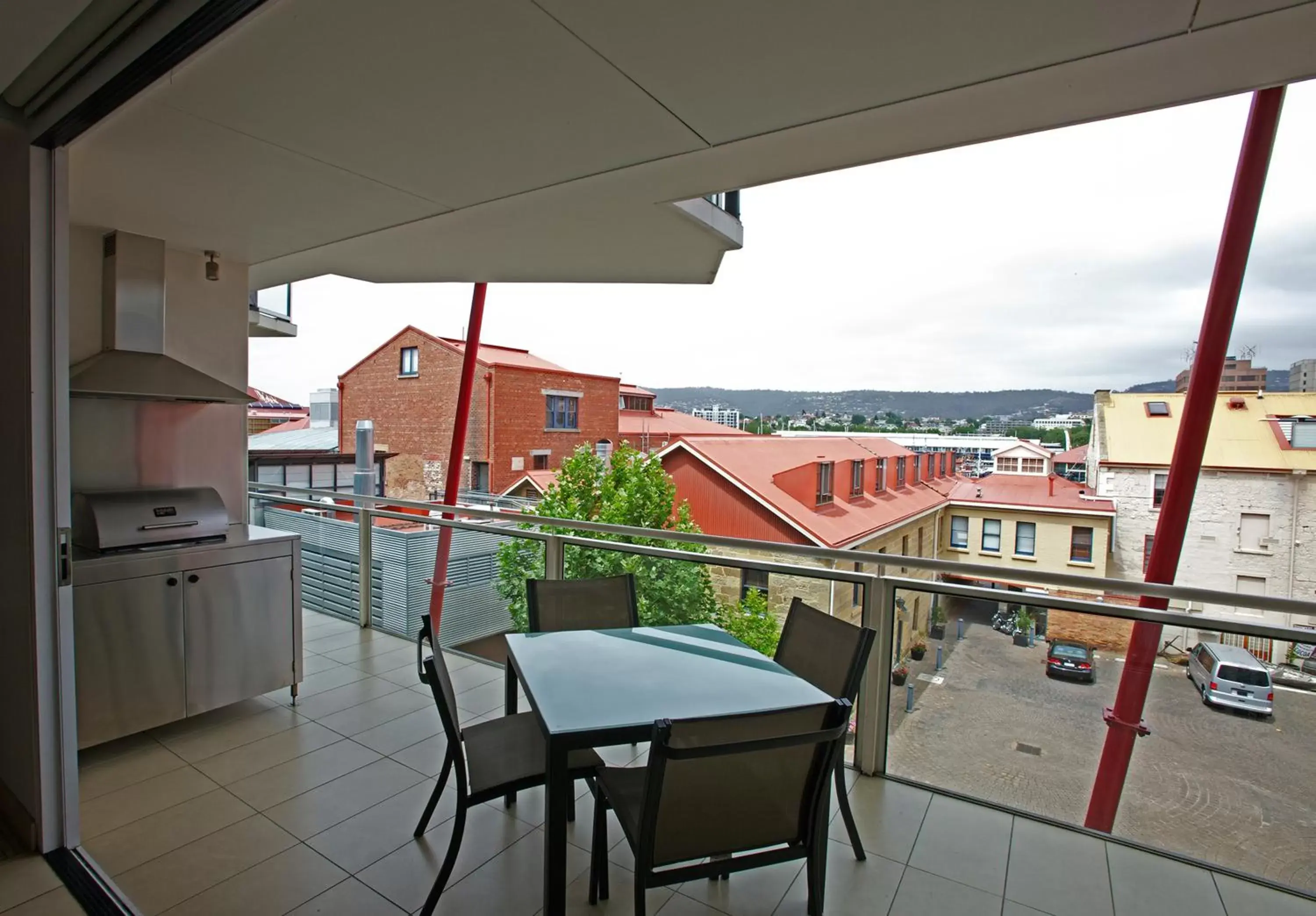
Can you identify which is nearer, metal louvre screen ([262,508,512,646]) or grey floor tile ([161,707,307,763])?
grey floor tile ([161,707,307,763])

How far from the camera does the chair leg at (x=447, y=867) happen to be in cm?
188

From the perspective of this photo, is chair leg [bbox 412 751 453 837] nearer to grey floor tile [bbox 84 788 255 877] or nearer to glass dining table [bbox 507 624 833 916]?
glass dining table [bbox 507 624 833 916]

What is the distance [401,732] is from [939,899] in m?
2.40

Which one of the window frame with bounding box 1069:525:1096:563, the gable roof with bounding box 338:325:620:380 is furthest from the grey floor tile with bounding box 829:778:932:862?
the gable roof with bounding box 338:325:620:380

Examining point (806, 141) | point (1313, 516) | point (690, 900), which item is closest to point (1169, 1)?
point (806, 141)

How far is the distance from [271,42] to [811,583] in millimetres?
2574

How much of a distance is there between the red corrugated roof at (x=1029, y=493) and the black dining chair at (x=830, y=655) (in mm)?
5495

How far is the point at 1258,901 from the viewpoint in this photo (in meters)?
2.01

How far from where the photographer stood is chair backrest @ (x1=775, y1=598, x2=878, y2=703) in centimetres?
212

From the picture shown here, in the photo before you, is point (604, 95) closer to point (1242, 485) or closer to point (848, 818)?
point (848, 818)

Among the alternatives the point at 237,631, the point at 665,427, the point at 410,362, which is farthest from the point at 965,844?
the point at 410,362

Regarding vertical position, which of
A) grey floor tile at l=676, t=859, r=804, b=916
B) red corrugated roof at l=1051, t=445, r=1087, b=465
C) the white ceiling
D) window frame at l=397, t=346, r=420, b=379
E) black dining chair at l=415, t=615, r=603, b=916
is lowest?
grey floor tile at l=676, t=859, r=804, b=916

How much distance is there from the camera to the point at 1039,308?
12531mm

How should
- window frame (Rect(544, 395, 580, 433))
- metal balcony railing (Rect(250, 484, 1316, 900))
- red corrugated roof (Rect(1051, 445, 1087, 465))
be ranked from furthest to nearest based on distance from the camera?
window frame (Rect(544, 395, 580, 433))
red corrugated roof (Rect(1051, 445, 1087, 465))
metal balcony railing (Rect(250, 484, 1316, 900))
